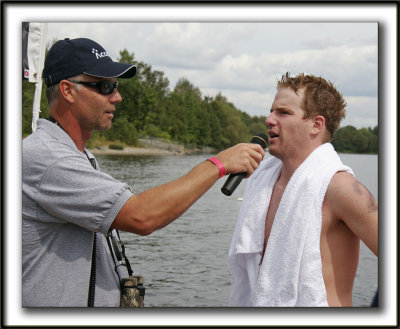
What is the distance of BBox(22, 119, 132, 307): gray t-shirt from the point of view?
8.41ft

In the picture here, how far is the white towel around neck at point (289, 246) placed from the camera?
337cm

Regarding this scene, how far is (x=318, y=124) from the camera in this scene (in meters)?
3.69

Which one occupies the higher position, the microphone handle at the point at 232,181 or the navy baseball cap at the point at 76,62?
the navy baseball cap at the point at 76,62

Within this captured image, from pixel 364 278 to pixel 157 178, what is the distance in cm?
2325

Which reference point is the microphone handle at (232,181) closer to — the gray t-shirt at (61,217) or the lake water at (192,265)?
the gray t-shirt at (61,217)

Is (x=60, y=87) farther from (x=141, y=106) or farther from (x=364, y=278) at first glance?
(x=141, y=106)

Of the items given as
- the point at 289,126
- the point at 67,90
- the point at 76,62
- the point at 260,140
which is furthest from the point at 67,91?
the point at 289,126

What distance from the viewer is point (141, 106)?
291 feet

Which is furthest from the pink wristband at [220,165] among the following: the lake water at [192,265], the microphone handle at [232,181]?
the lake water at [192,265]

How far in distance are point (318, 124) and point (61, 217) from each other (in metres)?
1.88

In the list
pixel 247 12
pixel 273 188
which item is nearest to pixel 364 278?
pixel 273 188

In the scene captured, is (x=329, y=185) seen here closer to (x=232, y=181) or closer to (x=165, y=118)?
(x=232, y=181)

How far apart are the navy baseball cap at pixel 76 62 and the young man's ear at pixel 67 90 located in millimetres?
27

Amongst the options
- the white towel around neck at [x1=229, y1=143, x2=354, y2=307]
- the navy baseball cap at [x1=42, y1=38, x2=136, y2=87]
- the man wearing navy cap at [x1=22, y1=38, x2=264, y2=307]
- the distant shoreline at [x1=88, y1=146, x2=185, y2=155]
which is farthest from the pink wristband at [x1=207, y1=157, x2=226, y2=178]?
the distant shoreline at [x1=88, y1=146, x2=185, y2=155]
